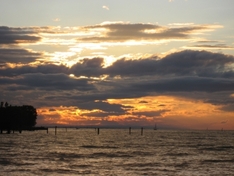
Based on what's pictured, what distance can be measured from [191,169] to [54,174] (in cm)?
1802

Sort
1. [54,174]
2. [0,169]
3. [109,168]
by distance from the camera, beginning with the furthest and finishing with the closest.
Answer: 1. [109,168]
2. [0,169]
3. [54,174]

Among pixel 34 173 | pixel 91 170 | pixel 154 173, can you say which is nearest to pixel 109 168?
pixel 91 170

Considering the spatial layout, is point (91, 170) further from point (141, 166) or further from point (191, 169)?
point (191, 169)

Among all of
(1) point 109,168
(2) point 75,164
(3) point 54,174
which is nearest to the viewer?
(3) point 54,174

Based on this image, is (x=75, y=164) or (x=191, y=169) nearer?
(x=191, y=169)

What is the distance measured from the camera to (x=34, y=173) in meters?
49.6

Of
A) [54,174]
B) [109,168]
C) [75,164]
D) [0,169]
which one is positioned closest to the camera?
[54,174]

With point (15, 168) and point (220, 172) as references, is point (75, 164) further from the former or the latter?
point (220, 172)

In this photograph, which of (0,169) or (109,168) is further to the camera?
(109,168)

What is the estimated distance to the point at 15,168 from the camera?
5428 cm

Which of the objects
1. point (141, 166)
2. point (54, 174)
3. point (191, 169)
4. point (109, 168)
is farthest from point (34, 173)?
point (191, 169)

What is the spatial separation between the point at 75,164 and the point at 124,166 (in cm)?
676

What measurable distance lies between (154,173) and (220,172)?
8.76m

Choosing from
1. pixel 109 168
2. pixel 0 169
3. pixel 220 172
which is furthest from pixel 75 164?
pixel 220 172
